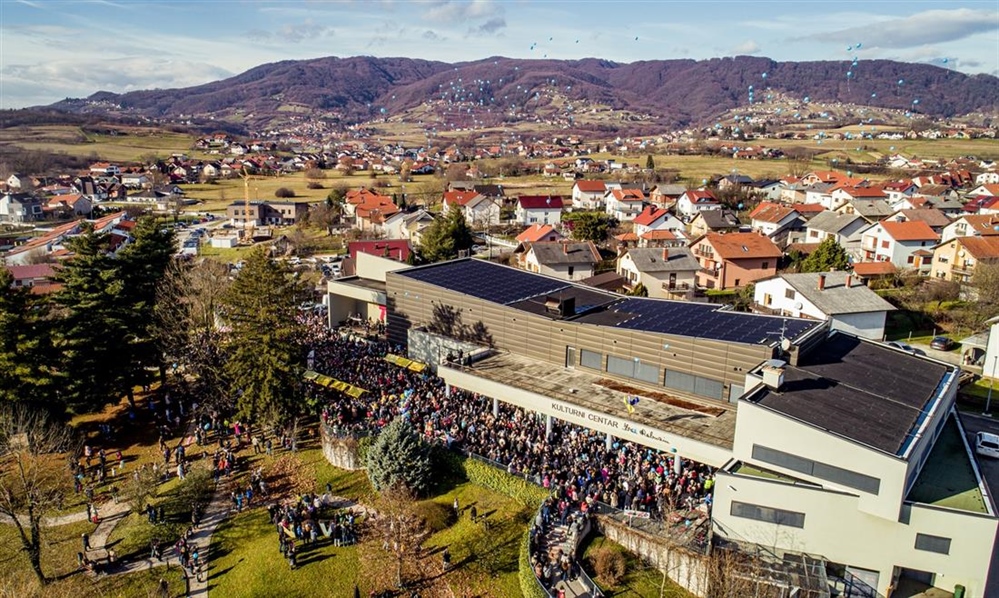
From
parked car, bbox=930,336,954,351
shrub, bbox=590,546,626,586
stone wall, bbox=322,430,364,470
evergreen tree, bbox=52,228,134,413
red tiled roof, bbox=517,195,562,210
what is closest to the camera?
shrub, bbox=590,546,626,586

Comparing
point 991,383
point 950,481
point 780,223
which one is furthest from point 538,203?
point 950,481

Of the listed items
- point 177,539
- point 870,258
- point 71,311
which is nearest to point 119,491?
point 177,539

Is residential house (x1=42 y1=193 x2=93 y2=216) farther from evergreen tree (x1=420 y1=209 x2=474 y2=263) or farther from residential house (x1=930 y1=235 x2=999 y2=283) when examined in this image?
residential house (x1=930 y1=235 x2=999 y2=283)

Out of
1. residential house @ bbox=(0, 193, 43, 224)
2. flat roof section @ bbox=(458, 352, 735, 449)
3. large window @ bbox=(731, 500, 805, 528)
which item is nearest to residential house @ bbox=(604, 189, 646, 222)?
flat roof section @ bbox=(458, 352, 735, 449)

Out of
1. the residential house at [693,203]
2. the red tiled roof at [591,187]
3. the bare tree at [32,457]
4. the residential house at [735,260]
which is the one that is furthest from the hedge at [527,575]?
the red tiled roof at [591,187]

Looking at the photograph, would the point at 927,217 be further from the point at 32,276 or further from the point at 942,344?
the point at 32,276

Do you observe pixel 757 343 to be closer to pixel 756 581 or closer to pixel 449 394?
pixel 756 581
